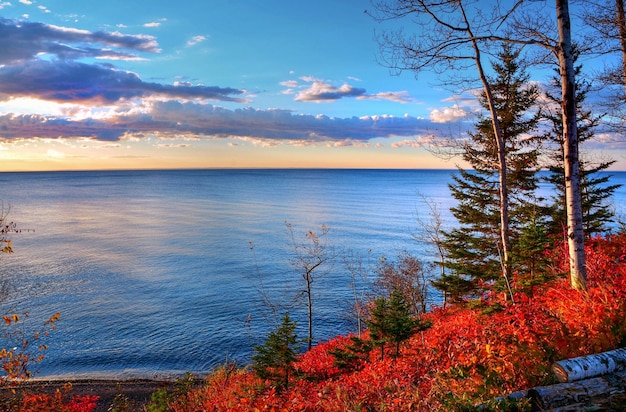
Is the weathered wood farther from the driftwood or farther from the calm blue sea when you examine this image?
the calm blue sea

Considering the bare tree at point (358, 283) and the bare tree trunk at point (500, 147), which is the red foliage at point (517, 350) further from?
the bare tree at point (358, 283)

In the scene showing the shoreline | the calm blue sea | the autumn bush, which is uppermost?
the autumn bush

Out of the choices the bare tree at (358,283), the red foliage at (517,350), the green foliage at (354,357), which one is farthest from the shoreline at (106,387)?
the red foliage at (517,350)

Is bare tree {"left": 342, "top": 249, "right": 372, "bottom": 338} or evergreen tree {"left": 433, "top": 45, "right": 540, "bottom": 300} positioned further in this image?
bare tree {"left": 342, "top": 249, "right": 372, "bottom": 338}

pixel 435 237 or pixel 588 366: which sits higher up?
pixel 588 366

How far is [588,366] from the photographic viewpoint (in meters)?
5.57

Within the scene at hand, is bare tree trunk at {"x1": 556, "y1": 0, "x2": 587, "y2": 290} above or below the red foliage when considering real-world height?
above

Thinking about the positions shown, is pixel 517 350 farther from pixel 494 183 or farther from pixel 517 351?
pixel 494 183

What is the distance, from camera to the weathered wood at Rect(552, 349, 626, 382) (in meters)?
5.55

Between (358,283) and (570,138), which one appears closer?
(570,138)

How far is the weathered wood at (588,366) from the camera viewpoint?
5551mm

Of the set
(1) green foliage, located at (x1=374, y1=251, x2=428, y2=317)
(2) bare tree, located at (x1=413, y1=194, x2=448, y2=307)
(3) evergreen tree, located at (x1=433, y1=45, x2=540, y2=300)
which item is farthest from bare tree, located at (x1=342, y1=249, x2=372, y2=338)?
(3) evergreen tree, located at (x1=433, y1=45, x2=540, y2=300)

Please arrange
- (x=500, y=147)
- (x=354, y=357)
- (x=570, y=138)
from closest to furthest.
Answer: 1. (x=570, y=138)
2. (x=500, y=147)
3. (x=354, y=357)

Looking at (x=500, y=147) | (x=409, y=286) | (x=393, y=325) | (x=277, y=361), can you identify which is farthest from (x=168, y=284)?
(x=500, y=147)
